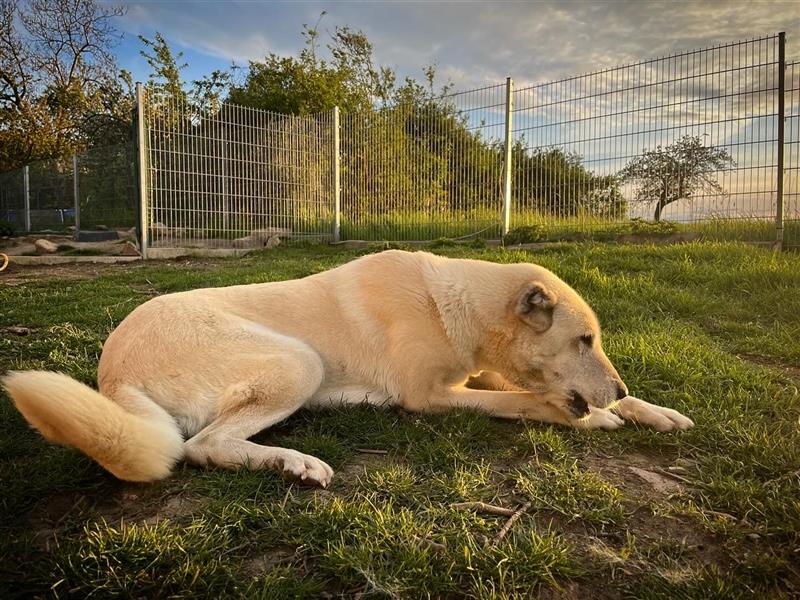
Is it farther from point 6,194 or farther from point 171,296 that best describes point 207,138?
point 6,194

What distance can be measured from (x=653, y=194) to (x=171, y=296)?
7.12 meters

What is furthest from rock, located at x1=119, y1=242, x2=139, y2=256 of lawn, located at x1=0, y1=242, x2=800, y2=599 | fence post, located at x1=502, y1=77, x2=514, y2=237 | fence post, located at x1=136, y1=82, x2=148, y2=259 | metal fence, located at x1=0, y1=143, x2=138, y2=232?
lawn, located at x1=0, y1=242, x2=800, y2=599

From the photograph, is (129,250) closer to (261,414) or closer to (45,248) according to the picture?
(45,248)

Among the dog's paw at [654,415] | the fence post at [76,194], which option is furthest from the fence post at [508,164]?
the fence post at [76,194]

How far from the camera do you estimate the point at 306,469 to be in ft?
6.47

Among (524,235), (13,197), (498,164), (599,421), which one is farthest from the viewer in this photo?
(13,197)

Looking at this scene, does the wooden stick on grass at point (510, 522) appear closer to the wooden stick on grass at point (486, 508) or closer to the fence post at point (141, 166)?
the wooden stick on grass at point (486, 508)

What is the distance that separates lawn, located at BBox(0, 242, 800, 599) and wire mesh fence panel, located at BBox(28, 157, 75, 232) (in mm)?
15376

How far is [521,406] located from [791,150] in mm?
6673

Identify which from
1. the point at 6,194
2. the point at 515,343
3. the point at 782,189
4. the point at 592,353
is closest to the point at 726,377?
the point at 592,353

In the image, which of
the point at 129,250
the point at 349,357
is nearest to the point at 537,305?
the point at 349,357

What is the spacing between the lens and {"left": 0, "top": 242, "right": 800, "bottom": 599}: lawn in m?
1.40

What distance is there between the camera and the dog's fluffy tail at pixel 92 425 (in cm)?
162

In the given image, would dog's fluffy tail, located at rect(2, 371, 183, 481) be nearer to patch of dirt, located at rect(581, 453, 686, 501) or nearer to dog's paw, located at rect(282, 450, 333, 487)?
dog's paw, located at rect(282, 450, 333, 487)
